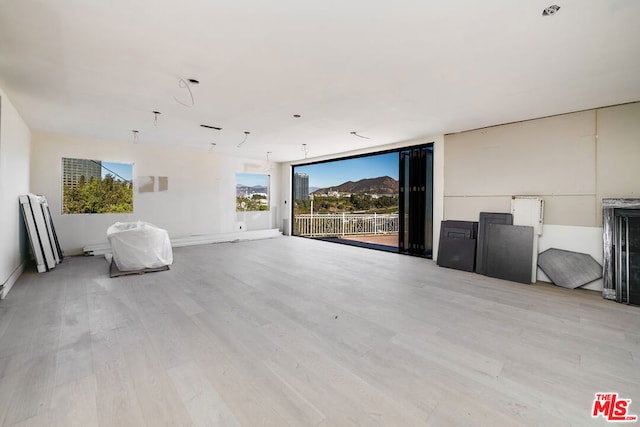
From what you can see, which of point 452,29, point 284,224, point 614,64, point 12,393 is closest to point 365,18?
point 452,29

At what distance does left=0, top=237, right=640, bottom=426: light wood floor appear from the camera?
1.46 meters

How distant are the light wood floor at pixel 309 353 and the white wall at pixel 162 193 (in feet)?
8.31

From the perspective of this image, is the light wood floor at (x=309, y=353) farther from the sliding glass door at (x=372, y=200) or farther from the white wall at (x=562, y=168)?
the sliding glass door at (x=372, y=200)

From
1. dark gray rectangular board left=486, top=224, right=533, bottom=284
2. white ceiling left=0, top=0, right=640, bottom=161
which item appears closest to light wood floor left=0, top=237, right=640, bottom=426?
dark gray rectangular board left=486, top=224, right=533, bottom=284

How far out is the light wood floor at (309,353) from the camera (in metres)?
1.46

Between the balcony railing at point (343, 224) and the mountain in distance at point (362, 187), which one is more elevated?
the mountain in distance at point (362, 187)

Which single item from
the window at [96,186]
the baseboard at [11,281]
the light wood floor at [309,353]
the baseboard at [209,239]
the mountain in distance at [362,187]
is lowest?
the light wood floor at [309,353]

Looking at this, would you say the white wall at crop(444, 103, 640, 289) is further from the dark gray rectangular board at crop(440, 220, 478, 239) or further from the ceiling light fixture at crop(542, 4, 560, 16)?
the ceiling light fixture at crop(542, 4, 560, 16)

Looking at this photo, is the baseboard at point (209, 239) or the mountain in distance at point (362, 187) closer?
the baseboard at point (209, 239)

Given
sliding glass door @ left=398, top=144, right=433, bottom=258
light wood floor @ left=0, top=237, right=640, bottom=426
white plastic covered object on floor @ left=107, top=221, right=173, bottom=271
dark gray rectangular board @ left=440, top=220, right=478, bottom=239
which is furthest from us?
sliding glass door @ left=398, top=144, right=433, bottom=258

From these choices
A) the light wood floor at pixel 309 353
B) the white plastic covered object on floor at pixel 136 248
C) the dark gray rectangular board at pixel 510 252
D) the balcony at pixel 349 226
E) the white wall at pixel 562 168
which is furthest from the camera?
the balcony at pixel 349 226

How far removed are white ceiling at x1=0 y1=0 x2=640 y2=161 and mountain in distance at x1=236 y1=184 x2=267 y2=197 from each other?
397cm

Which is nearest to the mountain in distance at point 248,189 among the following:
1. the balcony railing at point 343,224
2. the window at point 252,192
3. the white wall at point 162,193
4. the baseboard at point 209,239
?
the window at point 252,192

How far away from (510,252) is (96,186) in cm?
829
